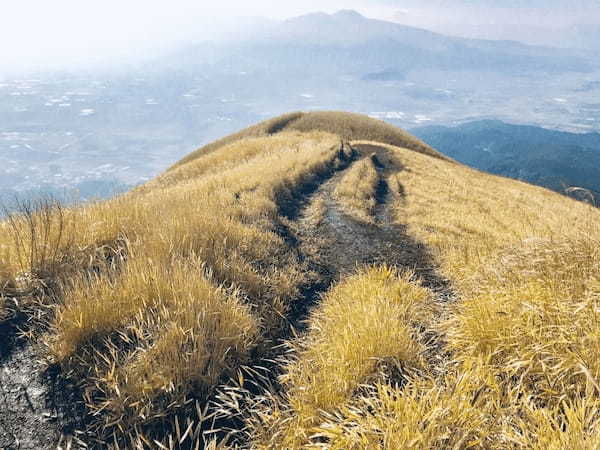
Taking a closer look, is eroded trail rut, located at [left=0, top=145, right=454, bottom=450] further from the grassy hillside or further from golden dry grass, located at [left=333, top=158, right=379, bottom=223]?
golden dry grass, located at [left=333, top=158, right=379, bottom=223]

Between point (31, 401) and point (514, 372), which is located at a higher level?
point (514, 372)

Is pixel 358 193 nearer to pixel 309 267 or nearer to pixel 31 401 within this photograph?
pixel 309 267

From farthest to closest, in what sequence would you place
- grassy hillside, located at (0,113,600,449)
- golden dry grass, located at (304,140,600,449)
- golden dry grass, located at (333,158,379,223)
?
golden dry grass, located at (333,158,379,223) → grassy hillside, located at (0,113,600,449) → golden dry grass, located at (304,140,600,449)

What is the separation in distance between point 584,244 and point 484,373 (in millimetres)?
2722

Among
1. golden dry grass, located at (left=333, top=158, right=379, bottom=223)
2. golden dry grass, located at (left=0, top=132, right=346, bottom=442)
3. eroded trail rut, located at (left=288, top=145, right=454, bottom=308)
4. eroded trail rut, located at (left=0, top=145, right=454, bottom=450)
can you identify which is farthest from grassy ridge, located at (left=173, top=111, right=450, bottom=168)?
golden dry grass, located at (left=0, top=132, right=346, bottom=442)

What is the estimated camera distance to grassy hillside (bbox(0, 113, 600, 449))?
10.2 feet

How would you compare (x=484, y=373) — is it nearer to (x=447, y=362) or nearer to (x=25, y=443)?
(x=447, y=362)

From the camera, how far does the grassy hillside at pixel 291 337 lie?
3.11m

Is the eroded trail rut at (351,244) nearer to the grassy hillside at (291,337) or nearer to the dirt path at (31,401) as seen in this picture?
the grassy hillside at (291,337)

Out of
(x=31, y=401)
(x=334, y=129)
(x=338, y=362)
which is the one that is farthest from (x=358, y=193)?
(x=334, y=129)

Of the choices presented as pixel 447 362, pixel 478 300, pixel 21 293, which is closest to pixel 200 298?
pixel 21 293

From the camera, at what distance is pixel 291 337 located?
5426mm

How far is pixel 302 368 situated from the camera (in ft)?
13.8

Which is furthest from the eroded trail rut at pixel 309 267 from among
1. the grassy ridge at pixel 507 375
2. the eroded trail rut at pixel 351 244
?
the grassy ridge at pixel 507 375
